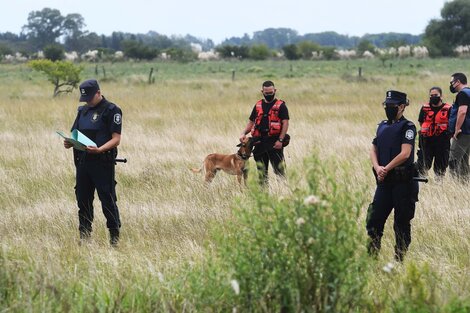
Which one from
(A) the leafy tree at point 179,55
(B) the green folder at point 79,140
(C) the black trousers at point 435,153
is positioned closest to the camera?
(B) the green folder at point 79,140

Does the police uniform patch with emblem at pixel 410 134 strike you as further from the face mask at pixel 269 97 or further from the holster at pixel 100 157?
the face mask at pixel 269 97

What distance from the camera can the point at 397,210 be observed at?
5.80 metres

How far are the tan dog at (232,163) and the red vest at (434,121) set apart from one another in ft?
7.75

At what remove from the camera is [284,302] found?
12.8 feet

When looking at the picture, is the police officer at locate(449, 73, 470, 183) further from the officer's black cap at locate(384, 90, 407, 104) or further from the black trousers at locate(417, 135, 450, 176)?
the officer's black cap at locate(384, 90, 407, 104)

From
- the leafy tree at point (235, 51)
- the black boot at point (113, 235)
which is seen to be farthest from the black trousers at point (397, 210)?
the leafy tree at point (235, 51)

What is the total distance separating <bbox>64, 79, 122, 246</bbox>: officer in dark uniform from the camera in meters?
6.57

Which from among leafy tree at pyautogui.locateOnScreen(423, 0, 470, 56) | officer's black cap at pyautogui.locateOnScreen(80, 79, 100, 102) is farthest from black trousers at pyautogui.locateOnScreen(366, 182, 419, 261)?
leafy tree at pyautogui.locateOnScreen(423, 0, 470, 56)

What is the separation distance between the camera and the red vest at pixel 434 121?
29.7 feet

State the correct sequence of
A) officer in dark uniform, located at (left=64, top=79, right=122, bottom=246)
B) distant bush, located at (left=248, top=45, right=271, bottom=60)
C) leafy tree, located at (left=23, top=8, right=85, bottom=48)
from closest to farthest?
1. officer in dark uniform, located at (left=64, top=79, right=122, bottom=246)
2. distant bush, located at (left=248, top=45, right=271, bottom=60)
3. leafy tree, located at (left=23, top=8, right=85, bottom=48)

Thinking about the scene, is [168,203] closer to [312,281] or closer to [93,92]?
[93,92]

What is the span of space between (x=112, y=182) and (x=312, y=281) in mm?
3316

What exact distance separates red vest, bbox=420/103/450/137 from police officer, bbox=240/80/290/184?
186 centimetres

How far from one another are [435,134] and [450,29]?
6985 centimetres
